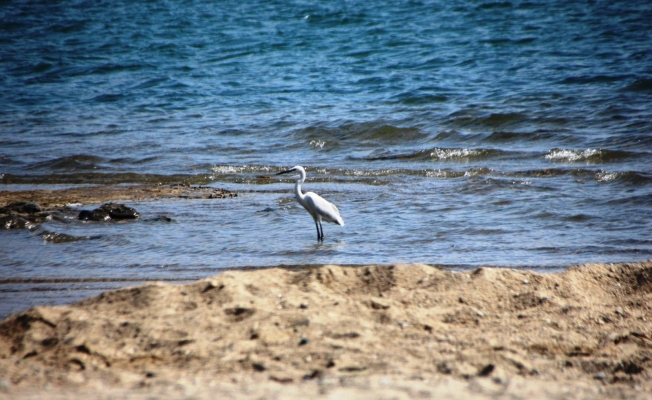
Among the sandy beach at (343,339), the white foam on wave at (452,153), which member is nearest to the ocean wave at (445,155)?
the white foam on wave at (452,153)

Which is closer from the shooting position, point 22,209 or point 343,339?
point 343,339

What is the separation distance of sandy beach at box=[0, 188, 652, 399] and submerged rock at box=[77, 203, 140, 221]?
10.9 ft

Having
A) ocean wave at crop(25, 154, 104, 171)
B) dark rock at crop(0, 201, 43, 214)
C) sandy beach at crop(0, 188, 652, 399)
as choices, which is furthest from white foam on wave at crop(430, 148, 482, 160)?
sandy beach at crop(0, 188, 652, 399)

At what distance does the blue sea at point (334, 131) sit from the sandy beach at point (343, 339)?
46.0 inches

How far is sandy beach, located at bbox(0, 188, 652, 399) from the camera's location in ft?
9.59

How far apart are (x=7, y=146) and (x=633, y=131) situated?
11.1 meters

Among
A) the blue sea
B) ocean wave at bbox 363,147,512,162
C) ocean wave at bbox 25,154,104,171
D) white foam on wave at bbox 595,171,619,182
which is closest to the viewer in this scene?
the blue sea

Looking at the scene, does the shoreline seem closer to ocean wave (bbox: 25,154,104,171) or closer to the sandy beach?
the sandy beach

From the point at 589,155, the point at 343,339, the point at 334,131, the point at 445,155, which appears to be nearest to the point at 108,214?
the point at 343,339

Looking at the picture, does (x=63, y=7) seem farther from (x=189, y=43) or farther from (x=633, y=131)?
(x=633, y=131)

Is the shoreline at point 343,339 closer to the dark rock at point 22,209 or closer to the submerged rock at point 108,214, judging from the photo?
the submerged rock at point 108,214

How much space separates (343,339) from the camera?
3.38 metres

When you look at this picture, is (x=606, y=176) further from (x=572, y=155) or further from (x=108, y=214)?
(x=108, y=214)

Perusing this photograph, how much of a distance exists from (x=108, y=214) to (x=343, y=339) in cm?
465
